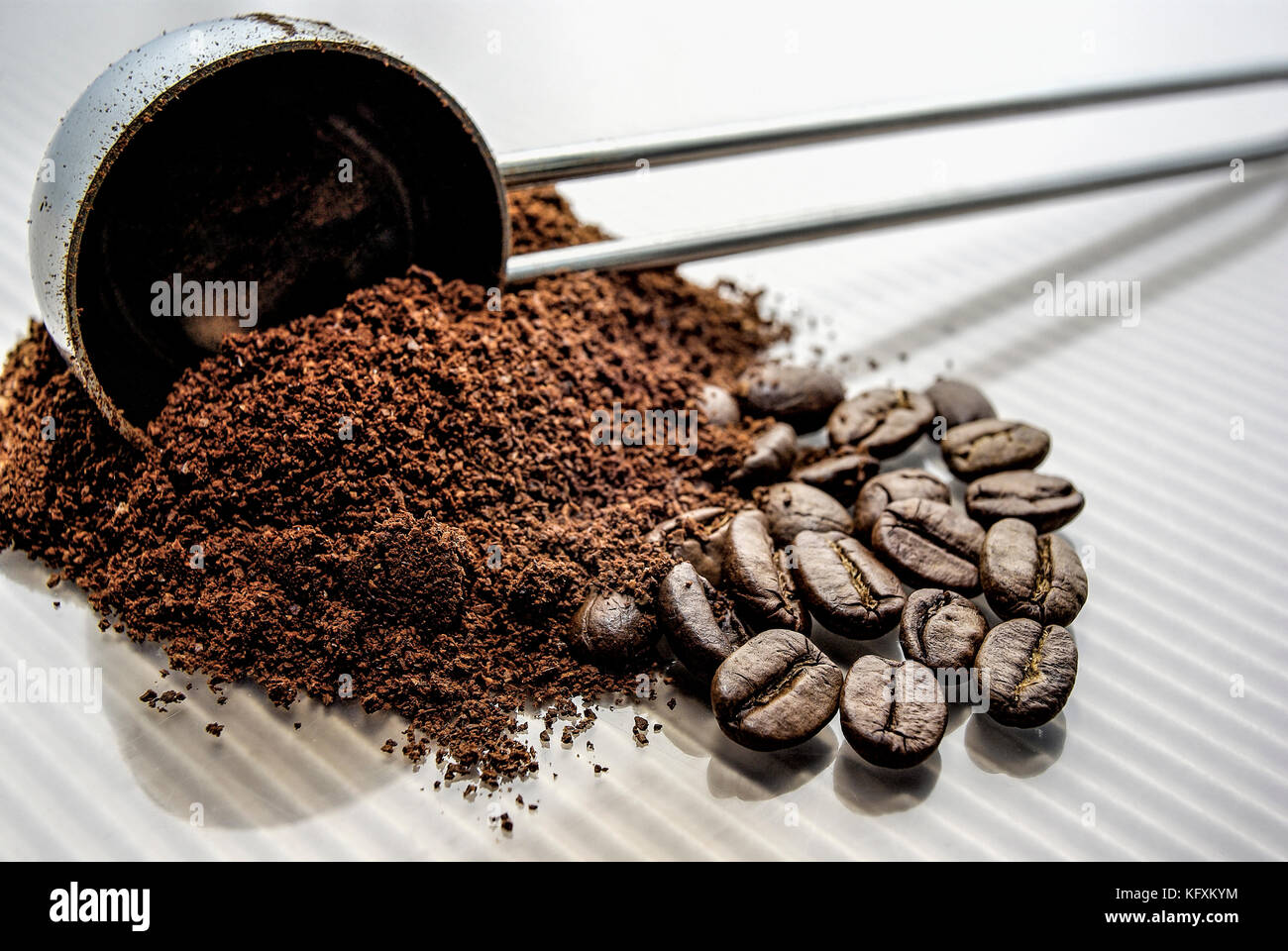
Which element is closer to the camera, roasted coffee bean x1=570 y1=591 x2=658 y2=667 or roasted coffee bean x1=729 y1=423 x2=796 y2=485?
roasted coffee bean x1=570 y1=591 x2=658 y2=667

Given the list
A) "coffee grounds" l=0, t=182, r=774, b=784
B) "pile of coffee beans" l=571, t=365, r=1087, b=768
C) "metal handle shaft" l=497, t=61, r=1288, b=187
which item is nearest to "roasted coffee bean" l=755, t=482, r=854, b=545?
"pile of coffee beans" l=571, t=365, r=1087, b=768

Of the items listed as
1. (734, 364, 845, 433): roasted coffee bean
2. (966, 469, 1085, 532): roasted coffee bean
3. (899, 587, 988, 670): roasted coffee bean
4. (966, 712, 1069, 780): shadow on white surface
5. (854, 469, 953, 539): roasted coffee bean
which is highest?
(734, 364, 845, 433): roasted coffee bean

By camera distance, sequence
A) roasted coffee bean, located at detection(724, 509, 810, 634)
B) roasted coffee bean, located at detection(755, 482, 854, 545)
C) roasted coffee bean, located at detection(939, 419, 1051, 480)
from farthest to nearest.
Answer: roasted coffee bean, located at detection(939, 419, 1051, 480)
roasted coffee bean, located at detection(755, 482, 854, 545)
roasted coffee bean, located at detection(724, 509, 810, 634)

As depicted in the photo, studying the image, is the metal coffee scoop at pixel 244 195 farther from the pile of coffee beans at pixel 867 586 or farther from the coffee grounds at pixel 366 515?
the pile of coffee beans at pixel 867 586

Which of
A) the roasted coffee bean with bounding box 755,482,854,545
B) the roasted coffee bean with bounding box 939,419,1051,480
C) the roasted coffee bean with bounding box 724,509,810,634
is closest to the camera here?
the roasted coffee bean with bounding box 724,509,810,634

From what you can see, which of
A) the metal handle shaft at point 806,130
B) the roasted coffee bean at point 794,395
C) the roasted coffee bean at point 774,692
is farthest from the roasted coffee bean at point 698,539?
the metal handle shaft at point 806,130

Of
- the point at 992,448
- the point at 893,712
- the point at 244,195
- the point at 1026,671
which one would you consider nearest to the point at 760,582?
the point at 893,712

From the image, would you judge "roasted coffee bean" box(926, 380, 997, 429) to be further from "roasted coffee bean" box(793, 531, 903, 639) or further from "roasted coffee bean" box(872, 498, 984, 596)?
"roasted coffee bean" box(793, 531, 903, 639)
